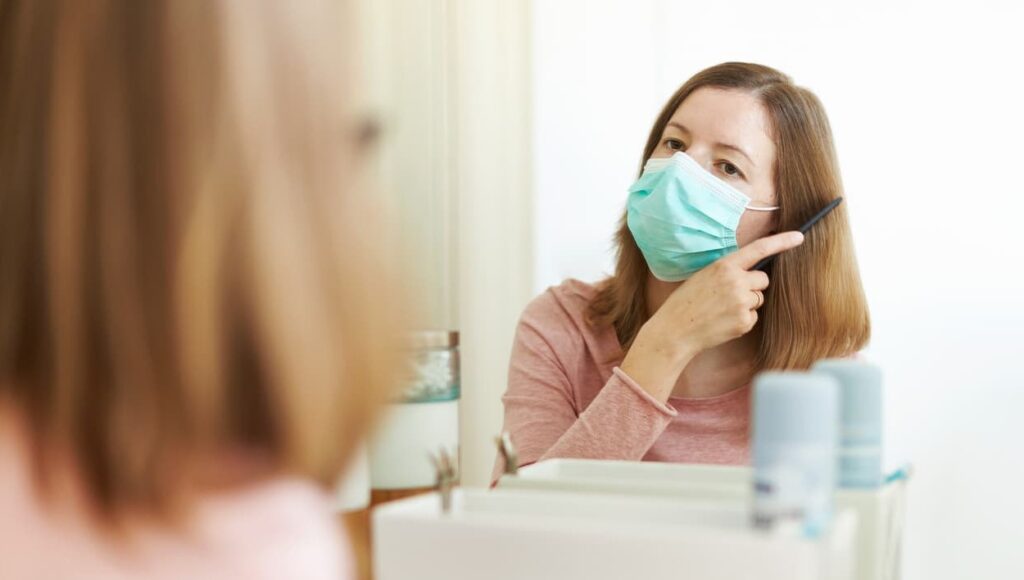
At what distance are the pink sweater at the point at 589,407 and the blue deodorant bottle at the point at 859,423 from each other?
1.45 feet

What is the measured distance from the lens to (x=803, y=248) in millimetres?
1327

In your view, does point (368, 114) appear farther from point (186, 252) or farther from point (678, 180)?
point (678, 180)

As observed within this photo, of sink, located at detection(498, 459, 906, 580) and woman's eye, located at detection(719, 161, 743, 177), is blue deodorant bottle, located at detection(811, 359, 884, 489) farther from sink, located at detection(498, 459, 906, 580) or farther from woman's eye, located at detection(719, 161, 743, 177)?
woman's eye, located at detection(719, 161, 743, 177)

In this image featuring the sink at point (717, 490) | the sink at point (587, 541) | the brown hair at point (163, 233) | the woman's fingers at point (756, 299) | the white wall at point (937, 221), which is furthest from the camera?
the white wall at point (937, 221)

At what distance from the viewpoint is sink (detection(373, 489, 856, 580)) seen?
0.54 metres

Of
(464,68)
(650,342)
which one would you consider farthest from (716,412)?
(464,68)

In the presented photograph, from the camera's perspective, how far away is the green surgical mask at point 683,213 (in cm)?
125

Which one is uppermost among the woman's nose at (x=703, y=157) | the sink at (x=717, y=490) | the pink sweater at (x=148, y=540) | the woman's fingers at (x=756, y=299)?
the woman's nose at (x=703, y=157)

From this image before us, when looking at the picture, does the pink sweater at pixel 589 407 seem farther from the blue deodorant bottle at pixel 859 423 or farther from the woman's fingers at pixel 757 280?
the blue deodorant bottle at pixel 859 423

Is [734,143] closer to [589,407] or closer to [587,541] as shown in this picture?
[589,407]

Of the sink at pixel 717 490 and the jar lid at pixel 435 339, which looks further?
the jar lid at pixel 435 339

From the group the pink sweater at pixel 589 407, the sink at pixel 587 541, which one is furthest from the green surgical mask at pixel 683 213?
the sink at pixel 587 541

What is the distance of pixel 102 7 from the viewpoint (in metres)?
0.42

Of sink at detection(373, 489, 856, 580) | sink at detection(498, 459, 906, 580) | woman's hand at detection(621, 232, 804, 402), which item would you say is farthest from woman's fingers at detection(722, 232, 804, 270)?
sink at detection(373, 489, 856, 580)
